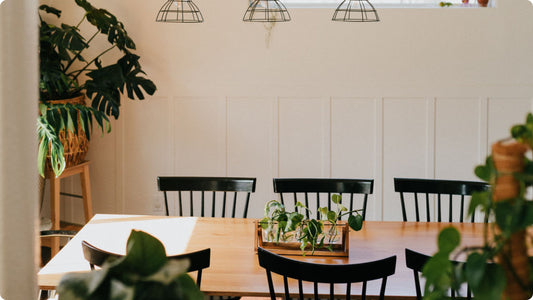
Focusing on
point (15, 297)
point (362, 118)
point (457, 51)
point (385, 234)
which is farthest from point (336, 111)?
point (15, 297)

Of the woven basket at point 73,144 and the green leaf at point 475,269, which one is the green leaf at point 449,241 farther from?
the woven basket at point 73,144

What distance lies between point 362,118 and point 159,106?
1463mm

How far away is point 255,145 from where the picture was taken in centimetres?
449

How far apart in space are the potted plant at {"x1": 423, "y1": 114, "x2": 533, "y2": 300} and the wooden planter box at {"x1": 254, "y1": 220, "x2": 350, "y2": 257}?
1.77m

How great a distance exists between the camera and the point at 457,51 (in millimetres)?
4379

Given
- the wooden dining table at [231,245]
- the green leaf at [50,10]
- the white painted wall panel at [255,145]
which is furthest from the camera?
the white painted wall panel at [255,145]

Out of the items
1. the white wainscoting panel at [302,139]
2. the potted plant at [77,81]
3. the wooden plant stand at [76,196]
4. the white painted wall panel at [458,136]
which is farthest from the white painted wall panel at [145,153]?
the white painted wall panel at [458,136]

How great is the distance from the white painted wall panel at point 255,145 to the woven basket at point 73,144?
1.01 m

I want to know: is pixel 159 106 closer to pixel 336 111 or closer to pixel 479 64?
pixel 336 111

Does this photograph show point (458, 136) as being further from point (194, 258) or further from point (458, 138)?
point (194, 258)

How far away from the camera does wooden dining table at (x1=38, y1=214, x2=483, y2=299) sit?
2.01 m

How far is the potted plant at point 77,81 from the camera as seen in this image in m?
3.52

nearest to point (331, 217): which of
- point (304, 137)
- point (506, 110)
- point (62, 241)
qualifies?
point (304, 137)

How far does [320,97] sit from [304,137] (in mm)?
310
